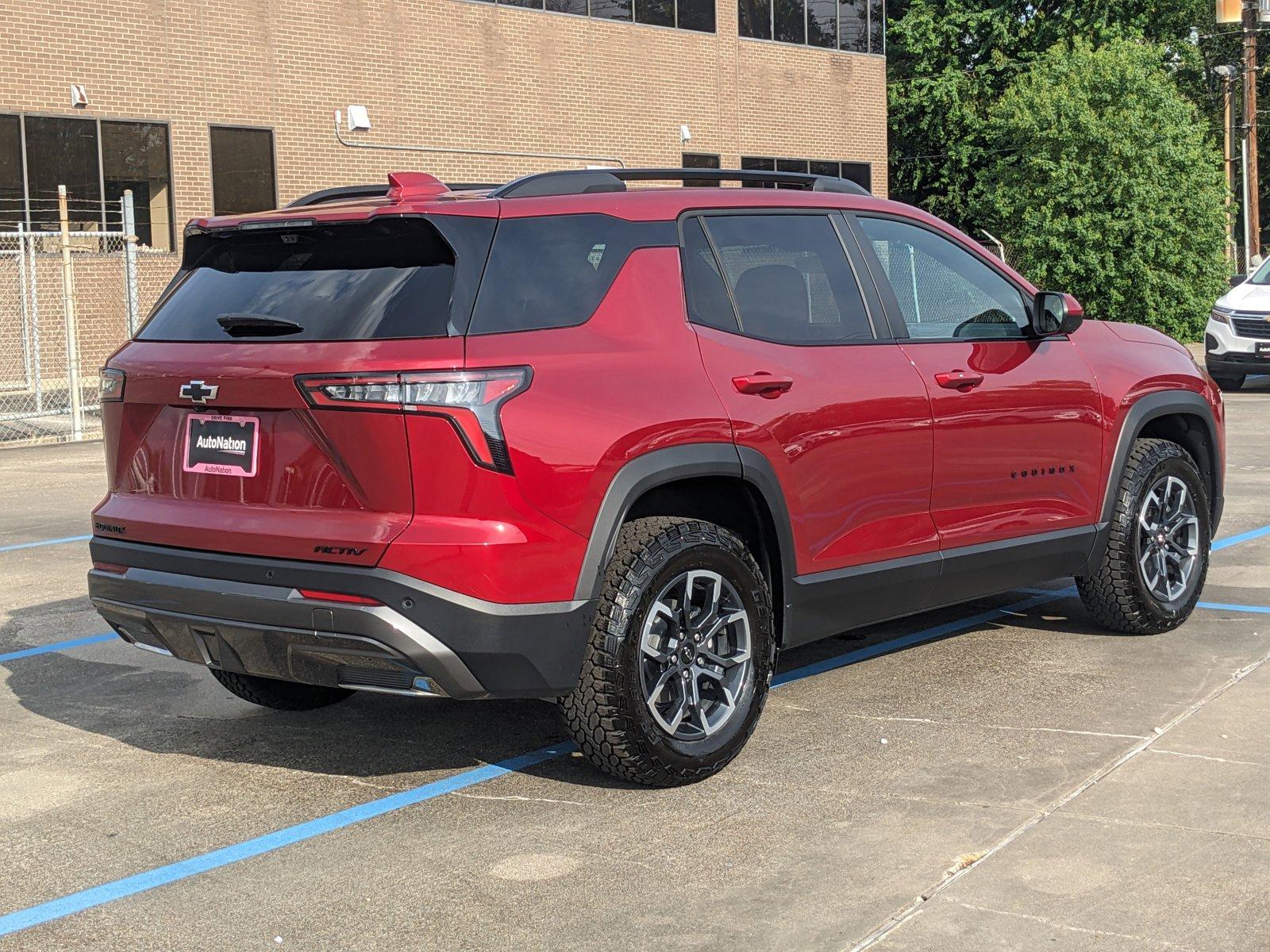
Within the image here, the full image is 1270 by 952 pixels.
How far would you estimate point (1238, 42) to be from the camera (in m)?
53.1

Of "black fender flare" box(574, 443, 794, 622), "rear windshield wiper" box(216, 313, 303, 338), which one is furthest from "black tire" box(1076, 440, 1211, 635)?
"rear windshield wiper" box(216, 313, 303, 338)

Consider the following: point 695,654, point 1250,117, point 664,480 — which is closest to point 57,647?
point 695,654

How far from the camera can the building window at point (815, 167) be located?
1270 inches

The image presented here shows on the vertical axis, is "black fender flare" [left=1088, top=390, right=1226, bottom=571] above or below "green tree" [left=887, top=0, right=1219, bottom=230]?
below

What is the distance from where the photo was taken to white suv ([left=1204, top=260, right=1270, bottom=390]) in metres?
19.5

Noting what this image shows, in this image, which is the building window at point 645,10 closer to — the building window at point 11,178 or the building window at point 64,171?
the building window at point 64,171

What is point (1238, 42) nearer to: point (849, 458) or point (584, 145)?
point (584, 145)

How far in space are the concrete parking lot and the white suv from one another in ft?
44.6

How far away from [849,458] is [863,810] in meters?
1.28

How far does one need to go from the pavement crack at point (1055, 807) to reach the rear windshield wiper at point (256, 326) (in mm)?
2342

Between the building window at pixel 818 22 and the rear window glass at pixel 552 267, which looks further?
the building window at pixel 818 22

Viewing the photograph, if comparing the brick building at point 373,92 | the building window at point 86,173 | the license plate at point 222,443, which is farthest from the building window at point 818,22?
the license plate at point 222,443

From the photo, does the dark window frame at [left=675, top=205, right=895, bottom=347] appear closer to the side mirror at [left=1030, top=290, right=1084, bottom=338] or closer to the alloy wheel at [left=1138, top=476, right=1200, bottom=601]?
the side mirror at [left=1030, top=290, right=1084, bottom=338]

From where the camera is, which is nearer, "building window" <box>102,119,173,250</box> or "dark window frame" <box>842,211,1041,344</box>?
"dark window frame" <box>842,211,1041,344</box>
